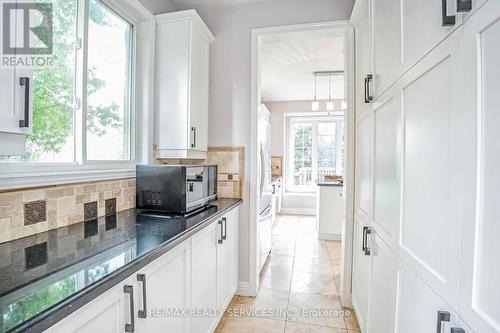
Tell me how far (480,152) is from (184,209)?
1.44 meters

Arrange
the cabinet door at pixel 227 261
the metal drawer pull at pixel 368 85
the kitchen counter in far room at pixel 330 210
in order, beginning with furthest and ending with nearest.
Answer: the kitchen counter in far room at pixel 330 210 → the cabinet door at pixel 227 261 → the metal drawer pull at pixel 368 85

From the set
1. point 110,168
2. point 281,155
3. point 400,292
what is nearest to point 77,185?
point 110,168

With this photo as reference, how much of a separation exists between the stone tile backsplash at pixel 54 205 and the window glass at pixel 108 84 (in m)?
Answer: 0.24

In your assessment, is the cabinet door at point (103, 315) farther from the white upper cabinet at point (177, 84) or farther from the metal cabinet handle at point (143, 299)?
the white upper cabinet at point (177, 84)

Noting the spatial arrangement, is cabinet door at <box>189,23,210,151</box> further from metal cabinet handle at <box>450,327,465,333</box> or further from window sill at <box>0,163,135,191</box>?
metal cabinet handle at <box>450,327,465,333</box>

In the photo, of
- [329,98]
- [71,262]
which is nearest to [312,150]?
[329,98]

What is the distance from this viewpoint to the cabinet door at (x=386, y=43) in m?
1.17

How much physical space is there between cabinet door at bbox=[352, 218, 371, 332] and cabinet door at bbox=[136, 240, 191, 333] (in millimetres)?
1107

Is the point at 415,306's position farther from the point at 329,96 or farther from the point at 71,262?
the point at 329,96

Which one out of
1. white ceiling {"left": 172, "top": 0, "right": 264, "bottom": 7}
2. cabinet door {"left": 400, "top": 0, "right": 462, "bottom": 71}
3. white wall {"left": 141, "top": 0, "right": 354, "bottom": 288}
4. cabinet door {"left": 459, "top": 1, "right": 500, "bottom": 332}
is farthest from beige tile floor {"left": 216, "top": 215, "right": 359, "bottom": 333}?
white ceiling {"left": 172, "top": 0, "right": 264, "bottom": 7}

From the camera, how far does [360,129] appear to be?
1990 mm

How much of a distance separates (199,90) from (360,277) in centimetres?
193

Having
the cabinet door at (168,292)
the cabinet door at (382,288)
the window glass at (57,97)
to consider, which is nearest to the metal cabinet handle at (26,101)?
the window glass at (57,97)

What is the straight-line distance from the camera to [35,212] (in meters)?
1.21
